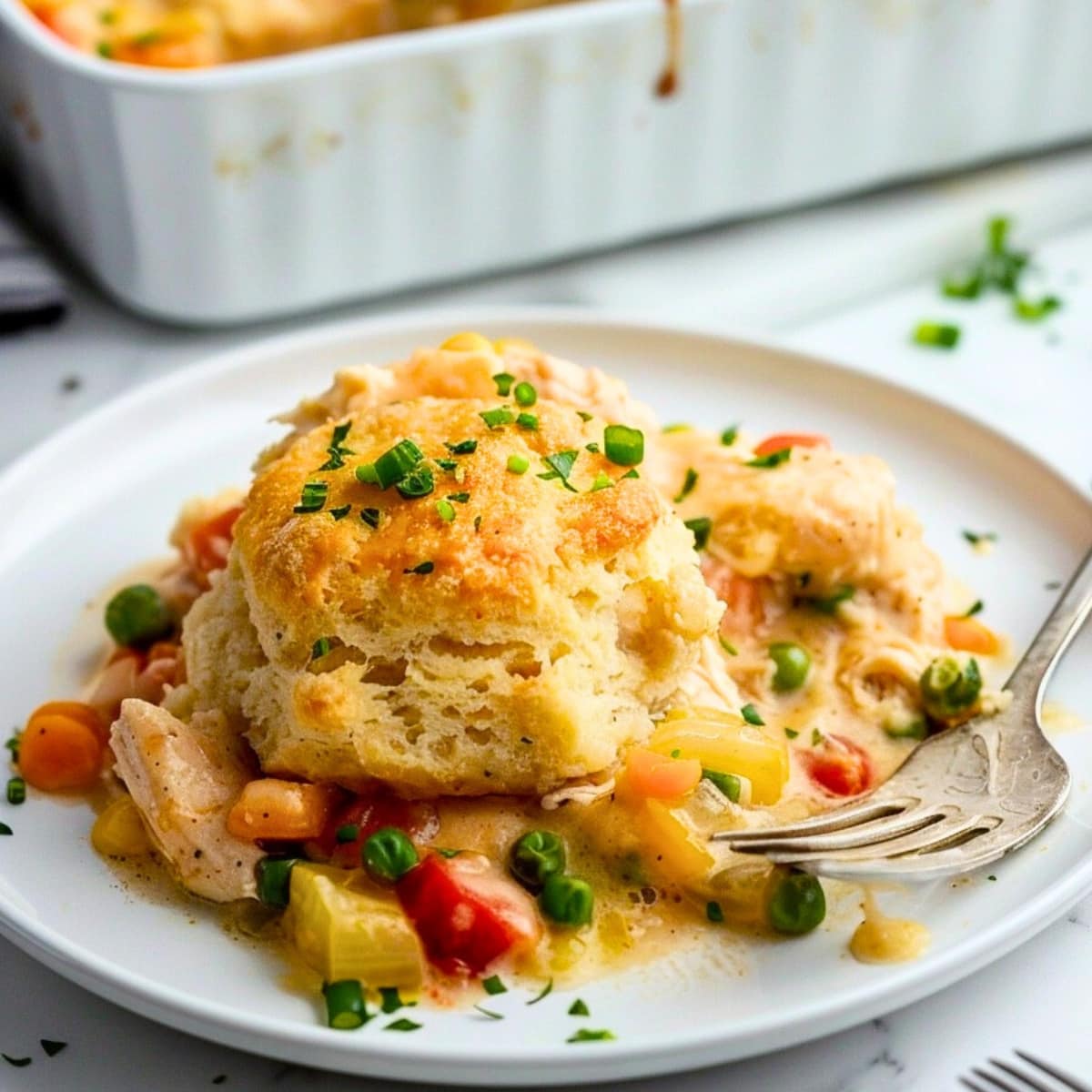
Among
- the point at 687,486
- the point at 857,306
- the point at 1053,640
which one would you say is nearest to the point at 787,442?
the point at 687,486

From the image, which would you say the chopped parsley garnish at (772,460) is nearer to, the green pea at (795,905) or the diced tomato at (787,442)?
the diced tomato at (787,442)

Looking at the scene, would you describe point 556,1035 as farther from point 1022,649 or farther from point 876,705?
point 1022,649

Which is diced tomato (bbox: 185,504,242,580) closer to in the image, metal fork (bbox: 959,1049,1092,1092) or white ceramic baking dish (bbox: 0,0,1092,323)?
white ceramic baking dish (bbox: 0,0,1092,323)

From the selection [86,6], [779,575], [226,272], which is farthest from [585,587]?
[86,6]

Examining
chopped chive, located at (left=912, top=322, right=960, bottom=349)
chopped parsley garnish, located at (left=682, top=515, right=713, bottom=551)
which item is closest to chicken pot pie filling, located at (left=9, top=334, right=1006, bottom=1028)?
chopped parsley garnish, located at (left=682, top=515, right=713, bottom=551)

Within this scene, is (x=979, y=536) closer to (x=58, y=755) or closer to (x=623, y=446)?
(x=623, y=446)

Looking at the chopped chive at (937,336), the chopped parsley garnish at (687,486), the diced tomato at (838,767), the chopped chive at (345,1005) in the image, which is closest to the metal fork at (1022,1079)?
the diced tomato at (838,767)
